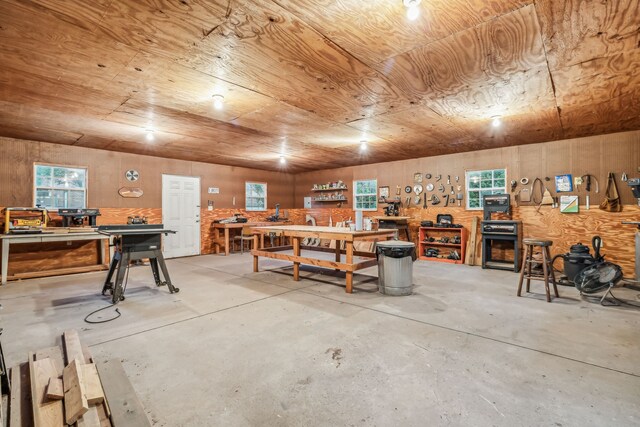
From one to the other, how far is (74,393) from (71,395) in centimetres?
2

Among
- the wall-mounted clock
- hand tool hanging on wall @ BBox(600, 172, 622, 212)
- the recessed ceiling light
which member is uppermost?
the recessed ceiling light

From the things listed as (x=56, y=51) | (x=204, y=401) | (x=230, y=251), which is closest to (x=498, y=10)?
(x=204, y=401)

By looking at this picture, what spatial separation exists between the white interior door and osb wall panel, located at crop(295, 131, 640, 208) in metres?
5.10

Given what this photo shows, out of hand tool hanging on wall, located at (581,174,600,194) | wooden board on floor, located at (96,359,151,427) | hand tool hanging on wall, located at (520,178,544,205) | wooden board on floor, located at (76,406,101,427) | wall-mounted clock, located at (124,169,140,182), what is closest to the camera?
wooden board on floor, located at (76,406,101,427)

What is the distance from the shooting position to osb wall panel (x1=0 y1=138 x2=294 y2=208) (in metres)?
5.53

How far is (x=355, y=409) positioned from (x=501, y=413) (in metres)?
0.81

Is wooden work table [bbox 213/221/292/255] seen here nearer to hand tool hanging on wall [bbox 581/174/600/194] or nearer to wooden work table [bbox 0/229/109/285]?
wooden work table [bbox 0/229/109/285]

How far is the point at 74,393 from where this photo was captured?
1654 mm

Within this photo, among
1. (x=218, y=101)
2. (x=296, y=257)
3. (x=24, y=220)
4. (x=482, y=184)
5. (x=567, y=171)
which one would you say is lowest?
(x=296, y=257)

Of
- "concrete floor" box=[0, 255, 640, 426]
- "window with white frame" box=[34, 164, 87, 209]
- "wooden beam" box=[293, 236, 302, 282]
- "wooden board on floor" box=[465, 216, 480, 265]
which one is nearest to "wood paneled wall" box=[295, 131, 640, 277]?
"wooden board on floor" box=[465, 216, 480, 265]

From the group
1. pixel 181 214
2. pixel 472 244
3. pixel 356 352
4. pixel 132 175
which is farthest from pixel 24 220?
pixel 472 244

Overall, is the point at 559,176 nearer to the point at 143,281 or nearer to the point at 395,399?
the point at 395,399

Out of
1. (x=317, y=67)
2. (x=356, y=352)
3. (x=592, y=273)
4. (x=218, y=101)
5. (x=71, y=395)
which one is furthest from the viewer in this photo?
(x=592, y=273)

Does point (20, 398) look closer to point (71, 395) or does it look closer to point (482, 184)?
point (71, 395)
